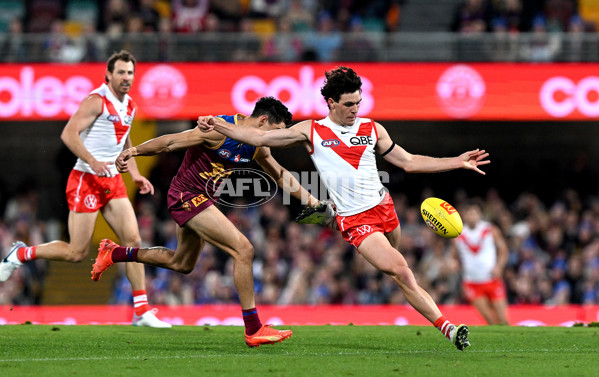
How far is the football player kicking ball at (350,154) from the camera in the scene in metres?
8.52

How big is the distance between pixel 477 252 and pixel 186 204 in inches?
274

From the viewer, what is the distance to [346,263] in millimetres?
18266

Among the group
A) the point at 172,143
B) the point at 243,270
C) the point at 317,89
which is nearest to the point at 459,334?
the point at 243,270

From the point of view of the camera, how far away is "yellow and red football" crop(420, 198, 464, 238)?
341 inches

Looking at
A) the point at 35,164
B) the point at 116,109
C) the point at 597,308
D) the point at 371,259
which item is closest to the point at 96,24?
Result: the point at 35,164

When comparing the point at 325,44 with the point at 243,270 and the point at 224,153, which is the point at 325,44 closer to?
the point at 224,153

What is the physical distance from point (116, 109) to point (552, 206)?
11849 mm

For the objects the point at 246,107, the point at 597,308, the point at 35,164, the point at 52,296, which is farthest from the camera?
the point at 35,164

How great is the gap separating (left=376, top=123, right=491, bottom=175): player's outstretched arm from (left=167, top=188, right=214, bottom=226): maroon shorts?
66.5 inches

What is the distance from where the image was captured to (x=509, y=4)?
19578 millimetres

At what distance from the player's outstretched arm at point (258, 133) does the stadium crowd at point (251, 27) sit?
937cm

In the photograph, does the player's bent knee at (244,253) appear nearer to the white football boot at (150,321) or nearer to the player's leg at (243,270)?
the player's leg at (243,270)

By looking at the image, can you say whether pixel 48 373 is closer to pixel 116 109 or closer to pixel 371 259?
pixel 371 259

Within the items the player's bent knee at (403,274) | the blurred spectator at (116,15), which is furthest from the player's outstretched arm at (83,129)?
the blurred spectator at (116,15)
